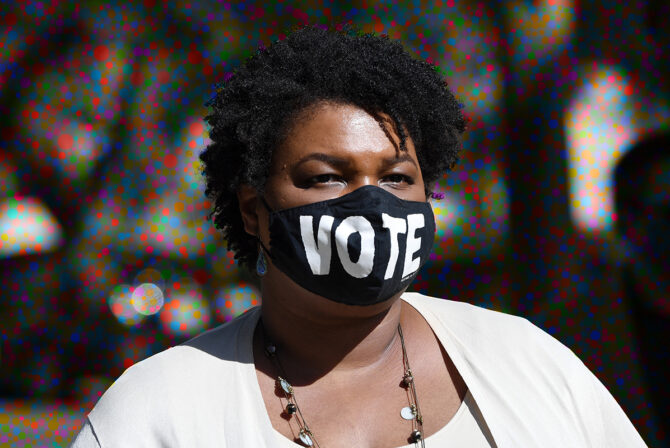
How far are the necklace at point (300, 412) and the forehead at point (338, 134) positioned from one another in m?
0.49

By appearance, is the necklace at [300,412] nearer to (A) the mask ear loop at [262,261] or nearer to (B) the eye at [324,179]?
(A) the mask ear loop at [262,261]

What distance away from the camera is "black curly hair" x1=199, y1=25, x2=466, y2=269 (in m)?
1.73

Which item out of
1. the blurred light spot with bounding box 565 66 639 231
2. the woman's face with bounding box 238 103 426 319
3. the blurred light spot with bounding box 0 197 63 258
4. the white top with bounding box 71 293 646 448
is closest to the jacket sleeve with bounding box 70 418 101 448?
the white top with bounding box 71 293 646 448

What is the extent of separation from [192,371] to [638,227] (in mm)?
2448

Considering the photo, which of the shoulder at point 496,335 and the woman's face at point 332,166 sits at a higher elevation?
the woman's face at point 332,166

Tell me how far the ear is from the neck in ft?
0.54

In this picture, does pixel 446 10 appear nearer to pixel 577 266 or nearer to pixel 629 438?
pixel 577 266

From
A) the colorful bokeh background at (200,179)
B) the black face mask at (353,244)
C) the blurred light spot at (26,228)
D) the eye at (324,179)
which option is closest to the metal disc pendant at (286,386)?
the black face mask at (353,244)

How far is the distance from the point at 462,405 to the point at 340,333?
331 millimetres

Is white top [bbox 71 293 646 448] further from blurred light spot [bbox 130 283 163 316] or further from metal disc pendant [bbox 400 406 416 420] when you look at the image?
blurred light spot [bbox 130 283 163 316]

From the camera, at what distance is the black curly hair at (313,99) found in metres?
1.73

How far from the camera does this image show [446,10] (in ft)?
11.5

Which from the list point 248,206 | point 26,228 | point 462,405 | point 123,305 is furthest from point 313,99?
point 26,228

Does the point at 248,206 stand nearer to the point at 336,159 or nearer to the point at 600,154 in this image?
the point at 336,159
